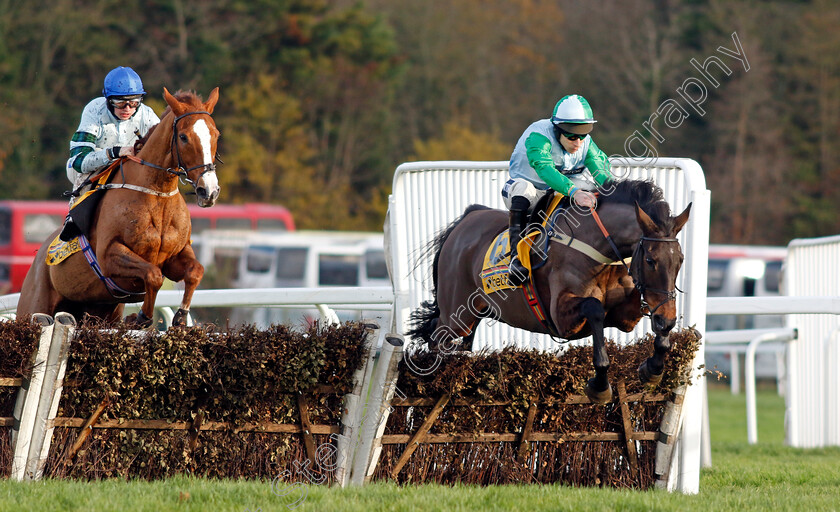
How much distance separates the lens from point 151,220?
5.68 m

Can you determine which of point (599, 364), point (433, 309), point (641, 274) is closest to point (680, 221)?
point (641, 274)

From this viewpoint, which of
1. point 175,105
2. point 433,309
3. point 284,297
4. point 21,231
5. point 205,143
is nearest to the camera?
point 205,143

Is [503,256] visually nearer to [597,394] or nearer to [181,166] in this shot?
[597,394]

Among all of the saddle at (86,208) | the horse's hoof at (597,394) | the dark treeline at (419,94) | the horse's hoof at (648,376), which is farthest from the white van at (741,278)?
the saddle at (86,208)

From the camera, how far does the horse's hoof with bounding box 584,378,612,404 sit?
4.91m

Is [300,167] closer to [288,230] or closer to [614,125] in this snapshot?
[288,230]

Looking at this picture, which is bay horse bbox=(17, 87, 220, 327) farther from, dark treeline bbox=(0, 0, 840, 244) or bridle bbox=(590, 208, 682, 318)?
dark treeline bbox=(0, 0, 840, 244)

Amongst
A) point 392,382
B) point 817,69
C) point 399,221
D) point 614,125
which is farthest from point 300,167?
point 392,382

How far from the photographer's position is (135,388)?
4602 mm

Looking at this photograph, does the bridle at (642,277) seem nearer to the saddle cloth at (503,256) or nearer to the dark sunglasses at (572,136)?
the saddle cloth at (503,256)

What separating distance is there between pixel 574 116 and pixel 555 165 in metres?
0.33

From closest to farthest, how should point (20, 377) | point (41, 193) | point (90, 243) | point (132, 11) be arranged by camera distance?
point (20, 377) → point (90, 243) → point (41, 193) → point (132, 11)

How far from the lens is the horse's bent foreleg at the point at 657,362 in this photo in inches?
192

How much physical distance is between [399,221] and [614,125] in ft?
78.8
